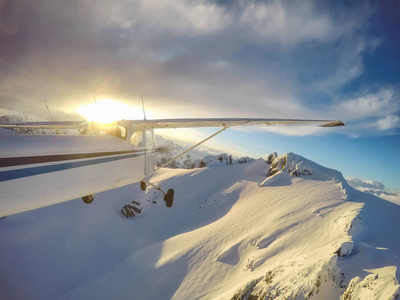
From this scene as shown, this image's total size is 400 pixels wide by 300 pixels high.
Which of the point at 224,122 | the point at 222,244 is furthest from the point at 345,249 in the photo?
the point at 222,244

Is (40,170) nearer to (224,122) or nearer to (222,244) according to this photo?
(224,122)

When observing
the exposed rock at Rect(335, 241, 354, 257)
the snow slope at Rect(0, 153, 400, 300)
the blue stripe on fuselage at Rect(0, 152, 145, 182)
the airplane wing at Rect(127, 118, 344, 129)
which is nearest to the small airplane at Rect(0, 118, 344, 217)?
the blue stripe on fuselage at Rect(0, 152, 145, 182)

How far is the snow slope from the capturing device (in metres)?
7.45

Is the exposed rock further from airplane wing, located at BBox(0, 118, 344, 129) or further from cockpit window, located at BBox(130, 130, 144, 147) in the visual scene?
cockpit window, located at BBox(130, 130, 144, 147)

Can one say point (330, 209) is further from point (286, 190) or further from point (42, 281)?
point (42, 281)

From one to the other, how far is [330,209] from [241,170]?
23242 millimetres

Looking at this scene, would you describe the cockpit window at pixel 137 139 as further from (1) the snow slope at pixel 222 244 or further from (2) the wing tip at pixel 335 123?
(1) the snow slope at pixel 222 244

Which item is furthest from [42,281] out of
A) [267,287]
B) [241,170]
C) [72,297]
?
[241,170]

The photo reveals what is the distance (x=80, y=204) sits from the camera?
3192 cm

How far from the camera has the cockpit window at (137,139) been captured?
208 inches

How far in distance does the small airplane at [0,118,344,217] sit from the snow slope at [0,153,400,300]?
678cm

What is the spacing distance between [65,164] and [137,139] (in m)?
2.72

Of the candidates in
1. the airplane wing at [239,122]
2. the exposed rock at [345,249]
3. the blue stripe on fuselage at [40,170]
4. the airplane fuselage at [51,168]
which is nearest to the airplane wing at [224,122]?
the airplane wing at [239,122]

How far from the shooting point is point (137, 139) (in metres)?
5.54
